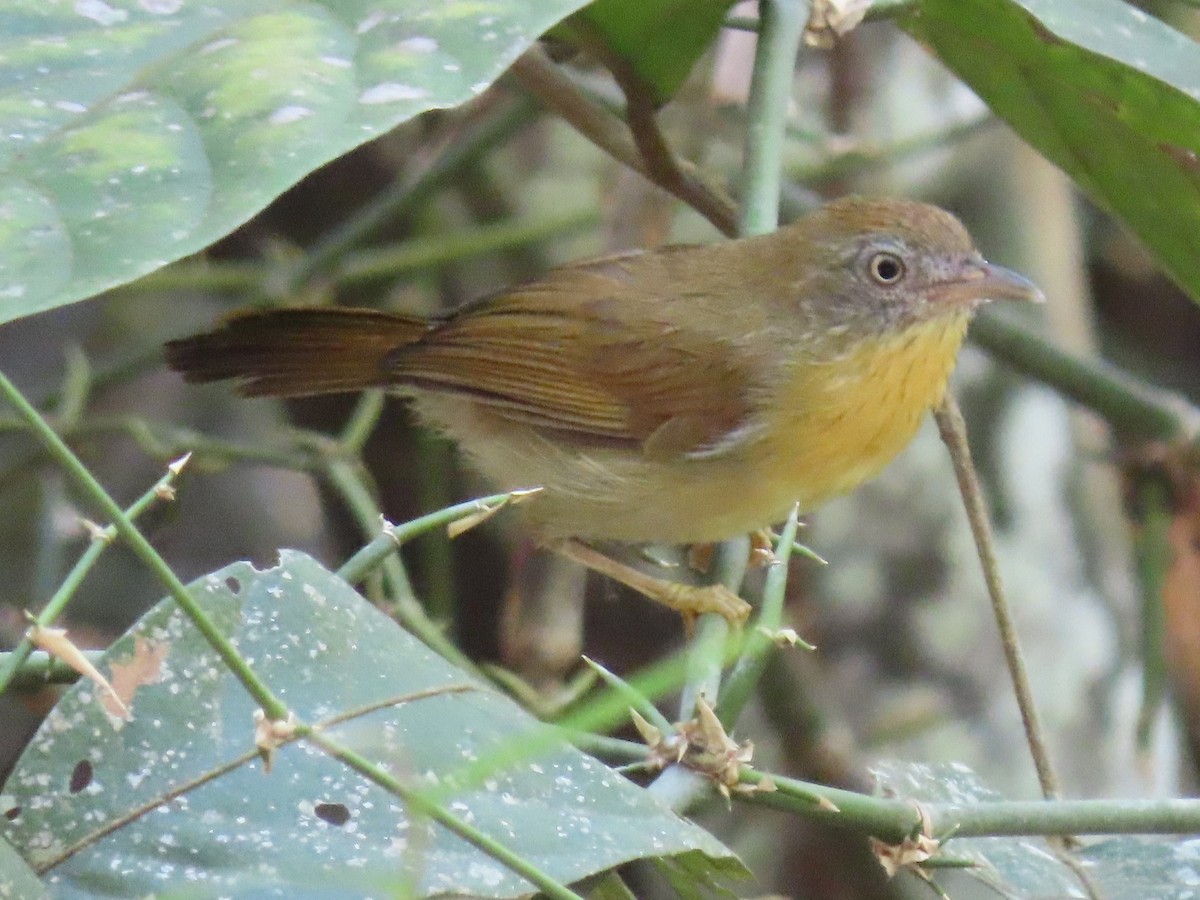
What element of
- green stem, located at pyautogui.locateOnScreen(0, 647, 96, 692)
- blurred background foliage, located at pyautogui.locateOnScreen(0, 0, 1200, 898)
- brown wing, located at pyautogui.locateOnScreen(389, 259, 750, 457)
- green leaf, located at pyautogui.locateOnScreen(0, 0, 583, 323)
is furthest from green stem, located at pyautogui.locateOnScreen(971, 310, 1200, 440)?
green stem, located at pyautogui.locateOnScreen(0, 647, 96, 692)

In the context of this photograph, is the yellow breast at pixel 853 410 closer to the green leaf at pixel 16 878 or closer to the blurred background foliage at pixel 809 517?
the blurred background foliage at pixel 809 517

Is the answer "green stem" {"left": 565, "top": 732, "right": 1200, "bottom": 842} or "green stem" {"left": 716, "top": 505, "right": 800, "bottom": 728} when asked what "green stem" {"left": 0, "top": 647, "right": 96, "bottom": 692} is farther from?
"green stem" {"left": 716, "top": 505, "right": 800, "bottom": 728}

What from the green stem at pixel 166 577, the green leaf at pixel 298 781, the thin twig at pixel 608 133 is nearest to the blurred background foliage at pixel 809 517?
the thin twig at pixel 608 133

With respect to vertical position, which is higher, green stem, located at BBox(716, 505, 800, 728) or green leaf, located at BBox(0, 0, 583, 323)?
green leaf, located at BBox(0, 0, 583, 323)

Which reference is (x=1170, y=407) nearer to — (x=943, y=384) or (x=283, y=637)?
(x=943, y=384)

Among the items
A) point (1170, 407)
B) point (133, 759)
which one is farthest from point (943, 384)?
point (133, 759)

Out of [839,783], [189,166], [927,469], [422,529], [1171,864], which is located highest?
[189,166]

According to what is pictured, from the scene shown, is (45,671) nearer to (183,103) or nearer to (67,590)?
(67,590)

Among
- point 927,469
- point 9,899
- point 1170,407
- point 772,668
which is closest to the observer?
point 9,899

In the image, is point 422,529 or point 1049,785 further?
point 1049,785
